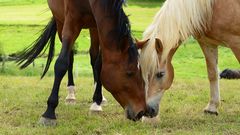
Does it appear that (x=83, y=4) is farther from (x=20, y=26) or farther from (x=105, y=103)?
(x=20, y=26)

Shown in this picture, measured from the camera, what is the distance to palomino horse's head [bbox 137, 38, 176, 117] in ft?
16.5

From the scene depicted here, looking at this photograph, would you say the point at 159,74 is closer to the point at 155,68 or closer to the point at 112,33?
the point at 155,68

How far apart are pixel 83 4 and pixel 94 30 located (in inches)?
35.6

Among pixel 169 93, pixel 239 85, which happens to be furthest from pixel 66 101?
pixel 239 85

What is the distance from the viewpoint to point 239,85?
9.33 metres

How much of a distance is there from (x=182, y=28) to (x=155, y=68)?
585mm

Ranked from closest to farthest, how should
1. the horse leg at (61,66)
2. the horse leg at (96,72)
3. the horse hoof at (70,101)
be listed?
1. the horse leg at (61,66)
2. the horse leg at (96,72)
3. the horse hoof at (70,101)

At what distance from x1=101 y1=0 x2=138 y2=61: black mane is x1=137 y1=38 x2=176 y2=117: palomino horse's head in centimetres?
17

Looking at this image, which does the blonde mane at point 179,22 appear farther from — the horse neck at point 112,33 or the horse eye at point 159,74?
the horse neck at point 112,33

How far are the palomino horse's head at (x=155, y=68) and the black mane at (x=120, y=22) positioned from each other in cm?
17

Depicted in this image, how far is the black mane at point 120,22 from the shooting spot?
4816 millimetres

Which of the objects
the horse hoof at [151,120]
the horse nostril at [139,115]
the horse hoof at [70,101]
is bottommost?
the horse hoof at [70,101]

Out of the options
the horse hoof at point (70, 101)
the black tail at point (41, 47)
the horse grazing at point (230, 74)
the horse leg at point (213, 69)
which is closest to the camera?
the horse leg at point (213, 69)

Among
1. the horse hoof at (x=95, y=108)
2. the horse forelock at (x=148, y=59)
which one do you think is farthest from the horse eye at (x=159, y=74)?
the horse hoof at (x=95, y=108)
